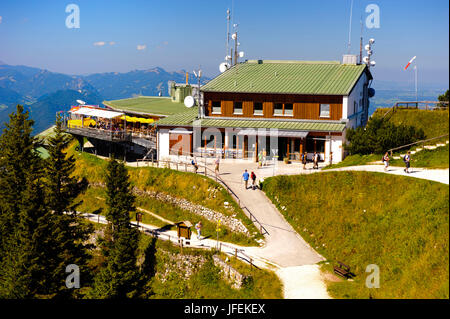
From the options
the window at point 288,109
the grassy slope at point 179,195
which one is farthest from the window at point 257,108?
the grassy slope at point 179,195

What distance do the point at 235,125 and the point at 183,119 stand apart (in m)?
6.76

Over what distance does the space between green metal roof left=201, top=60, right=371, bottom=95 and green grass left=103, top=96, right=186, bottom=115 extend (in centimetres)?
982

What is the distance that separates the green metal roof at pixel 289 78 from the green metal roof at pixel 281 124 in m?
3.22

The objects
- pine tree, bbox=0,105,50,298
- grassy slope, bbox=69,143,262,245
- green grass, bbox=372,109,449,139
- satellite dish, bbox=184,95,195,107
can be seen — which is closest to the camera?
pine tree, bbox=0,105,50,298

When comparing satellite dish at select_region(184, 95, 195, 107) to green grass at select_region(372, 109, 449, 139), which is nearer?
green grass at select_region(372, 109, 449, 139)

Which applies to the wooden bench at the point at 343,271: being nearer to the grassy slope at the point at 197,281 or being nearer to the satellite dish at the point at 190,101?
the grassy slope at the point at 197,281

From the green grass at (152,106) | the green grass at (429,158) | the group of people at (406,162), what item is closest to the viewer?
the green grass at (429,158)

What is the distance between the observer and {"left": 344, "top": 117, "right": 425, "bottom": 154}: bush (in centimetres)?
3750

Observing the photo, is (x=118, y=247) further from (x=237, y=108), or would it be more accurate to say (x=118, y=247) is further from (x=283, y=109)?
(x=283, y=109)

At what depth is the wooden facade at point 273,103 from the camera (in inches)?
1841

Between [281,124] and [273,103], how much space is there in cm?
275

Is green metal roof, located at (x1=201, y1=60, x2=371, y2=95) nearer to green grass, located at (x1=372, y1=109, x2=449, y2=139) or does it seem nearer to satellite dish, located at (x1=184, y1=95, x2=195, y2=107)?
satellite dish, located at (x1=184, y1=95, x2=195, y2=107)

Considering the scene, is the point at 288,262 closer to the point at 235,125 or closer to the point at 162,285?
the point at 162,285

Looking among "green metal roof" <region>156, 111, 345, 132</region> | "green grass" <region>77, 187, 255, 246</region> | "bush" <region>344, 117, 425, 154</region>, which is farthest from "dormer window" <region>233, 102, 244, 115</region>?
"green grass" <region>77, 187, 255, 246</region>
